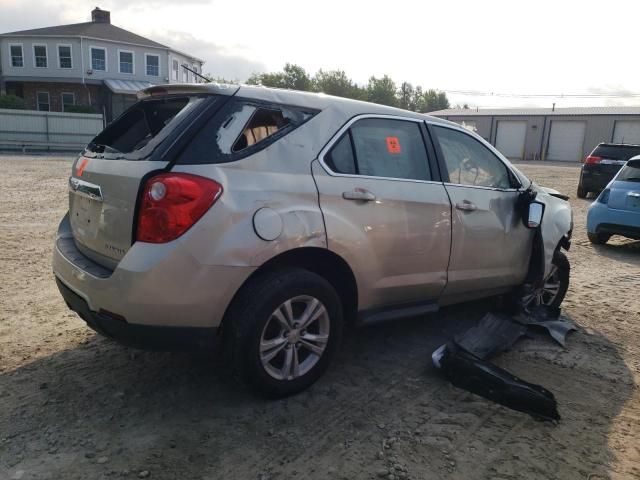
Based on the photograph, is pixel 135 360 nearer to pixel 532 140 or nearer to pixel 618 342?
pixel 618 342

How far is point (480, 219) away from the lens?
410cm

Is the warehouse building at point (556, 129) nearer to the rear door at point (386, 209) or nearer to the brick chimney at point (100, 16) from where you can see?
the brick chimney at point (100, 16)

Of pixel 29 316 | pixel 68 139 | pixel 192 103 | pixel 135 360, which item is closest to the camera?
pixel 192 103

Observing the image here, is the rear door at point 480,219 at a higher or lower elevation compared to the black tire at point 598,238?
higher

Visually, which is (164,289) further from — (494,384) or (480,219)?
(480,219)

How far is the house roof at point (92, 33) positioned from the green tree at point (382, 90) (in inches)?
1682

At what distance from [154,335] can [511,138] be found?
44.6 metres

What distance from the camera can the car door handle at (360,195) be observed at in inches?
129

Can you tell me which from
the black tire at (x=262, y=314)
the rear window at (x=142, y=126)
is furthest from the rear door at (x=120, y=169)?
the black tire at (x=262, y=314)

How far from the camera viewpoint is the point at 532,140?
41.5 metres

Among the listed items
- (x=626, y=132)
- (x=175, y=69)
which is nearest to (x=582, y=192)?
(x=626, y=132)

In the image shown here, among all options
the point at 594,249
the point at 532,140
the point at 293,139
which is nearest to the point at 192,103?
the point at 293,139

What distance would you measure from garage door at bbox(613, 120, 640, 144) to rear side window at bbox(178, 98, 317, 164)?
40.2 metres

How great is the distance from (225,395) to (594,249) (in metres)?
7.00
